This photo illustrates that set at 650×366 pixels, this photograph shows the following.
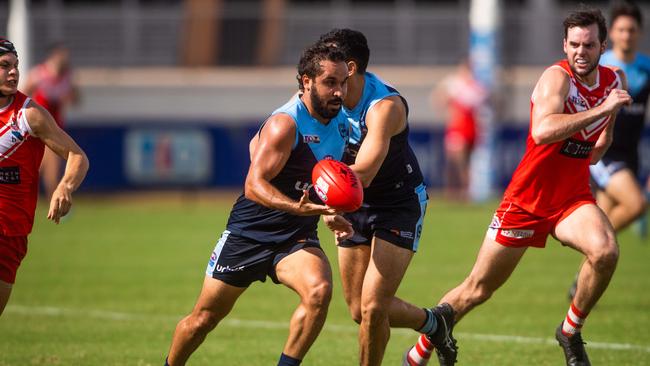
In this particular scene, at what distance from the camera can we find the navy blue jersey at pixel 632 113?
11.8m

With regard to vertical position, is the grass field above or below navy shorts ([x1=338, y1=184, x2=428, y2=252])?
below

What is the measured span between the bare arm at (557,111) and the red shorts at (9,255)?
11.8 ft

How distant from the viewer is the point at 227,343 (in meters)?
9.98

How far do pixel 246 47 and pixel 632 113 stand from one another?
768 inches

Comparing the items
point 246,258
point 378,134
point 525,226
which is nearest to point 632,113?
point 525,226

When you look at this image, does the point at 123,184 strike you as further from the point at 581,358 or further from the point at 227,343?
the point at 581,358

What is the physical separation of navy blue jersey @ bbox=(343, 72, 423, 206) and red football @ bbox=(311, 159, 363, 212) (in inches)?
34.8

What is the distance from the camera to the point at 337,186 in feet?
22.7

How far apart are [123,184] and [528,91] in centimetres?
1052

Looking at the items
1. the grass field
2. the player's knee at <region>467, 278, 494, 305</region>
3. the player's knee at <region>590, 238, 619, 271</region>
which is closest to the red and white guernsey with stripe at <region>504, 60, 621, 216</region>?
the player's knee at <region>590, 238, 619, 271</region>

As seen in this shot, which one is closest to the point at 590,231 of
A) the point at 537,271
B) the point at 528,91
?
the point at 537,271

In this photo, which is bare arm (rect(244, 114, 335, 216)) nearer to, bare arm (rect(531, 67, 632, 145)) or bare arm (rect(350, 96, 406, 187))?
bare arm (rect(350, 96, 406, 187))

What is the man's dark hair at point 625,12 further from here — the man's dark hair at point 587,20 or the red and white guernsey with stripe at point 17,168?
the red and white guernsey with stripe at point 17,168

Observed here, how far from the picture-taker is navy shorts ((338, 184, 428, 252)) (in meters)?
7.92
